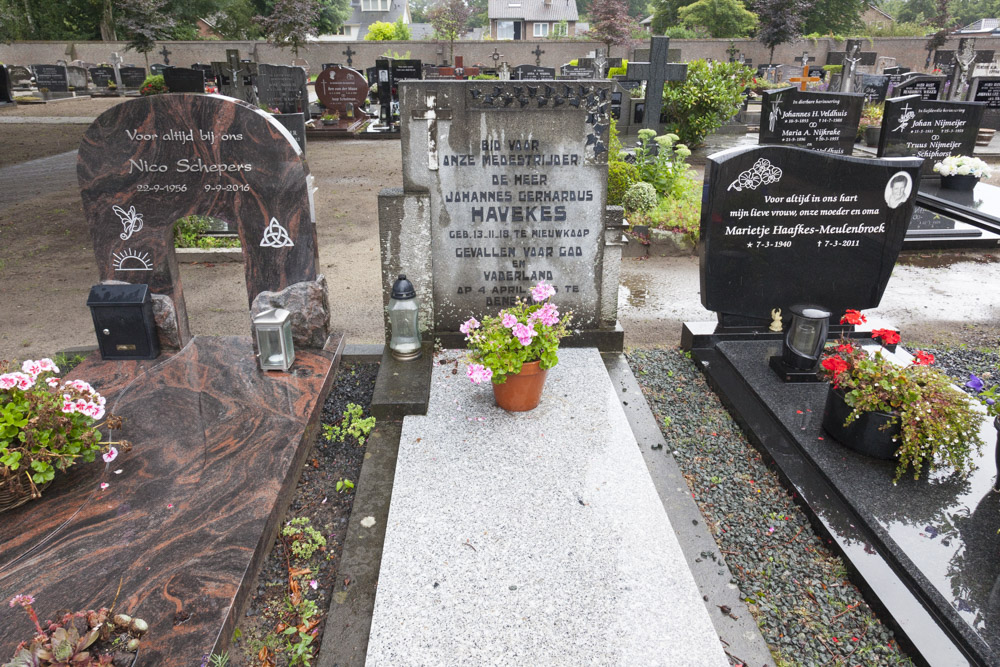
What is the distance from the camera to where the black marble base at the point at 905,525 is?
2.66 m

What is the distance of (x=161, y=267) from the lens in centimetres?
476

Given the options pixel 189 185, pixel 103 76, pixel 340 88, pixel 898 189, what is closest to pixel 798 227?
pixel 898 189

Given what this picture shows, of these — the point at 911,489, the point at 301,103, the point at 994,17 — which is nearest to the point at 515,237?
the point at 911,489

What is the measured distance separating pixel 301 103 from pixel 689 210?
12.8m

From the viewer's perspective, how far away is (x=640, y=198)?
27.7 feet

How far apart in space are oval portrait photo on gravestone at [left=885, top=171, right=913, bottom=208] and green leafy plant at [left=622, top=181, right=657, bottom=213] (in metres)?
3.85

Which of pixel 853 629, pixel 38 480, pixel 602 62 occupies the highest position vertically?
pixel 602 62

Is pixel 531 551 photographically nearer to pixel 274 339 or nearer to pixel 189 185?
pixel 274 339

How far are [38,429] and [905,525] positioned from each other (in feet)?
14.0

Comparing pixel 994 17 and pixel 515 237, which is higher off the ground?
pixel 994 17

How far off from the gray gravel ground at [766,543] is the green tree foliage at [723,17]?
4067cm

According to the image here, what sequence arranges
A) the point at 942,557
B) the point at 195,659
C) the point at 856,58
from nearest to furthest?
the point at 195,659 → the point at 942,557 → the point at 856,58

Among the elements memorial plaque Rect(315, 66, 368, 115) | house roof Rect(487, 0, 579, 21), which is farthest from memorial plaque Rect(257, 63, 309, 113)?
house roof Rect(487, 0, 579, 21)

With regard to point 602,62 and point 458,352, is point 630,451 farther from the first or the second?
point 602,62
